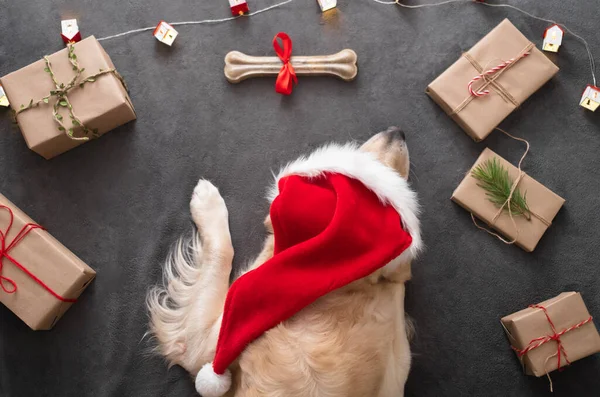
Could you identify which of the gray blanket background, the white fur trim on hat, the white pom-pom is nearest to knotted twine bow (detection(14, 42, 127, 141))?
the gray blanket background

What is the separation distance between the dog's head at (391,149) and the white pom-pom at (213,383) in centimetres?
98

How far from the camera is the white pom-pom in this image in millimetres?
1588

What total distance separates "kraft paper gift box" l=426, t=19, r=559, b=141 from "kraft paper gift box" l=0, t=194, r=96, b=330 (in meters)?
1.81

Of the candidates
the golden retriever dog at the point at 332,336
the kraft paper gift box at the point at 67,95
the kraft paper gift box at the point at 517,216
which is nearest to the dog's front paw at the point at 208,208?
the golden retriever dog at the point at 332,336

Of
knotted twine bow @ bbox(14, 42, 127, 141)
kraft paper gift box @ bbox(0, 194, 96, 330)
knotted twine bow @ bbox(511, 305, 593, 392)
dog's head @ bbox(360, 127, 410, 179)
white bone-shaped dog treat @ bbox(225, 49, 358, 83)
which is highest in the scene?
knotted twine bow @ bbox(14, 42, 127, 141)

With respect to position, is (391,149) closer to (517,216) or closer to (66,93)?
(517,216)

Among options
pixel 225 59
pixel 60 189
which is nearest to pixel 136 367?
pixel 60 189

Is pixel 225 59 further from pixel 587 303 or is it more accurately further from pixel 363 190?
pixel 587 303

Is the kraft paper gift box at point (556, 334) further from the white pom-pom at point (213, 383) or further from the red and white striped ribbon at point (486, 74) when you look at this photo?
the white pom-pom at point (213, 383)

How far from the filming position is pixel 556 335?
1.89 metres

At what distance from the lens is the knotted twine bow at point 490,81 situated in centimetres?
210

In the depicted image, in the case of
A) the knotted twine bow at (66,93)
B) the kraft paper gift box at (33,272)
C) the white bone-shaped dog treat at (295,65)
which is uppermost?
the knotted twine bow at (66,93)

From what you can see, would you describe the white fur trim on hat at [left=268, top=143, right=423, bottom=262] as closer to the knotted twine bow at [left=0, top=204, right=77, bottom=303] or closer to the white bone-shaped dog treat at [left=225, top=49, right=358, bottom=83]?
the white bone-shaped dog treat at [left=225, top=49, right=358, bottom=83]

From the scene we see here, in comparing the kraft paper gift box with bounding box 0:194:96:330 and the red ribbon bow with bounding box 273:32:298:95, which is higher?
the red ribbon bow with bounding box 273:32:298:95
